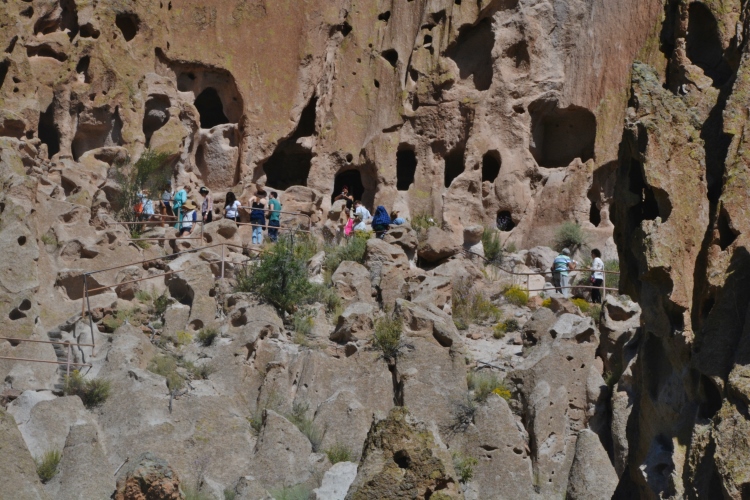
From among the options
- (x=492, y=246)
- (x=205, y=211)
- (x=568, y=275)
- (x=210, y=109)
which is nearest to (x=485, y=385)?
(x=568, y=275)

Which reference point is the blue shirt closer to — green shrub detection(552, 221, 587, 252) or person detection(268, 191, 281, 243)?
green shrub detection(552, 221, 587, 252)

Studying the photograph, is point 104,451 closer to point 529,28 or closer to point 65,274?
point 65,274

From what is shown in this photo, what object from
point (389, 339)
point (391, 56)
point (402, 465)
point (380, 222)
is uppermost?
point (391, 56)

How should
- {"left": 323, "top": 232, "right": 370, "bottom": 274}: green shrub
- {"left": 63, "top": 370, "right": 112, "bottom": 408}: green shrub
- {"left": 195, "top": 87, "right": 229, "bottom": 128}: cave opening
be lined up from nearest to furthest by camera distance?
{"left": 63, "top": 370, "right": 112, "bottom": 408}: green shrub
{"left": 323, "top": 232, "right": 370, "bottom": 274}: green shrub
{"left": 195, "top": 87, "right": 229, "bottom": 128}: cave opening

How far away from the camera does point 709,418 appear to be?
8.81 m

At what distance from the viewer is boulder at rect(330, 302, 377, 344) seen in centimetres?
1802

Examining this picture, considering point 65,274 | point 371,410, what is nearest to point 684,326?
point 371,410

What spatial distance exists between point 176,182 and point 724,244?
18.9 meters

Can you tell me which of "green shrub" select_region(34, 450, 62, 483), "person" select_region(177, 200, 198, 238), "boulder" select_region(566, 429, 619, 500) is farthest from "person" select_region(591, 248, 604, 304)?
"green shrub" select_region(34, 450, 62, 483)

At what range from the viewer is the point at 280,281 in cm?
1938

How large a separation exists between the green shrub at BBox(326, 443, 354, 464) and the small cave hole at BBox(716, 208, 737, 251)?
684 cm

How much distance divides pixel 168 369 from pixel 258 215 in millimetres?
6937

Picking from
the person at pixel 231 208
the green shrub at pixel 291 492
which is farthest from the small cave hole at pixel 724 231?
the person at pixel 231 208

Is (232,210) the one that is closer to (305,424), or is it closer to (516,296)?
(516,296)
